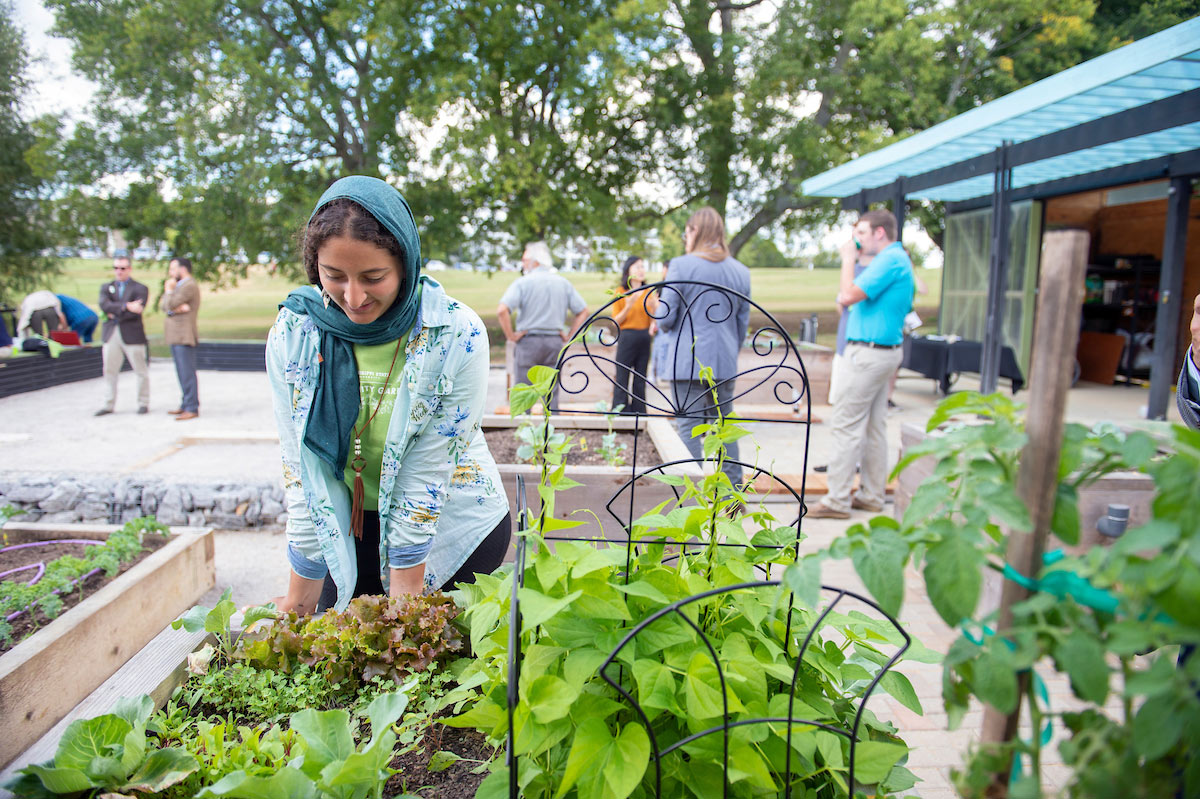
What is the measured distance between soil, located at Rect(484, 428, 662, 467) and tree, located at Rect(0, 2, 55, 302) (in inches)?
573

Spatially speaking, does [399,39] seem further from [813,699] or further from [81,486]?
[813,699]

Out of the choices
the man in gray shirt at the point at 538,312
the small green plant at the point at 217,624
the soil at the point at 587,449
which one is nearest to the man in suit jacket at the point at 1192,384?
the soil at the point at 587,449

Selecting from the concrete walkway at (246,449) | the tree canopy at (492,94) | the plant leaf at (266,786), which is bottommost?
the concrete walkway at (246,449)

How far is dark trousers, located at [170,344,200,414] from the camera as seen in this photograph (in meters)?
7.50

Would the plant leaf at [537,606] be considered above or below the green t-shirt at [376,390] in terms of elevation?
below

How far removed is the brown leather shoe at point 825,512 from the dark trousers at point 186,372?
6.28 metres

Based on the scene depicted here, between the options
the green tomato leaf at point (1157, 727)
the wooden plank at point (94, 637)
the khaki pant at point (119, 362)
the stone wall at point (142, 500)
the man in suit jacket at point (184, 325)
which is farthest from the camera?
the khaki pant at point (119, 362)

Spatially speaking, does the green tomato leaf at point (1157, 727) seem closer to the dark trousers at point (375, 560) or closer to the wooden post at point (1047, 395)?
the wooden post at point (1047, 395)

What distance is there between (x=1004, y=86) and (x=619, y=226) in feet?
24.1

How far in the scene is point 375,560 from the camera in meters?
1.98

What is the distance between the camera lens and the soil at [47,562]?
8.17 ft

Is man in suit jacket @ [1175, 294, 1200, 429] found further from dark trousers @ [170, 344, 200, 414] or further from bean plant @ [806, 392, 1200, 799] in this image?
dark trousers @ [170, 344, 200, 414]

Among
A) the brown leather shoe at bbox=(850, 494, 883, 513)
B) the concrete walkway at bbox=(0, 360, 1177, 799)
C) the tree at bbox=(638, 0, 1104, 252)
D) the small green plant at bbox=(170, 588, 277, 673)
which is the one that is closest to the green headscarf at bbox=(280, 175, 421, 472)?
the small green plant at bbox=(170, 588, 277, 673)

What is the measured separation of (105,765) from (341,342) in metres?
0.94
